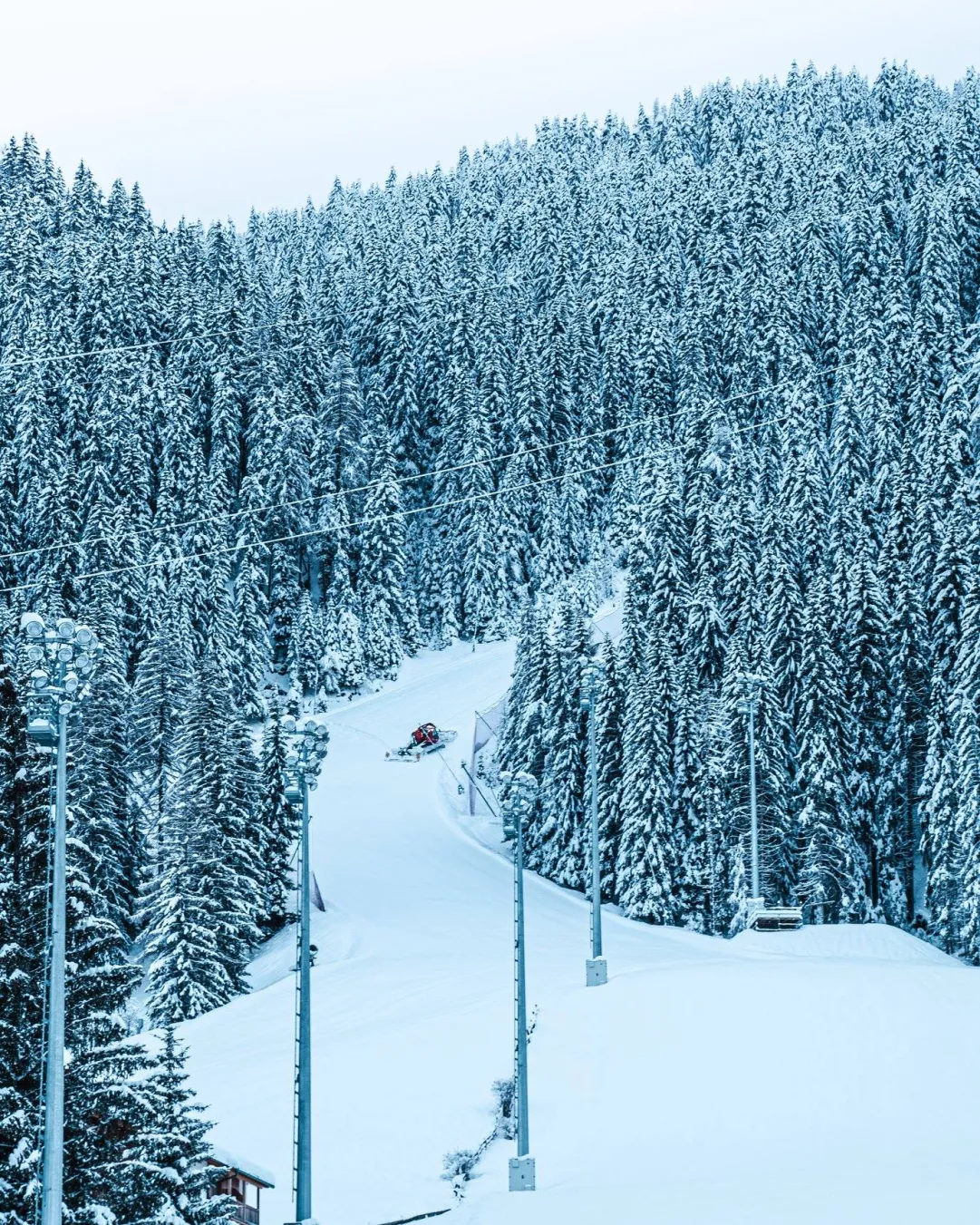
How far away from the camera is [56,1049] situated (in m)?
15.3

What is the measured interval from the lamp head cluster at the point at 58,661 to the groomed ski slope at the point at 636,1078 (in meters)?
10.9

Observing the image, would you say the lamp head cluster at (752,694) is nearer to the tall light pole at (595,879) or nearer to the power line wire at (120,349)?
the tall light pole at (595,879)

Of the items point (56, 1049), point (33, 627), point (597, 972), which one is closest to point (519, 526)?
point (597, 972)

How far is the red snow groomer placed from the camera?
80.9m

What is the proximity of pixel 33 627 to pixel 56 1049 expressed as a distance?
4.93 m

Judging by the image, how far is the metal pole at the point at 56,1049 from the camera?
1472cm

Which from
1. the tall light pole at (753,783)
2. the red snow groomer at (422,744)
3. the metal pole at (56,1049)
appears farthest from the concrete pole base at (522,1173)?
the red snow groomer at (422,744)

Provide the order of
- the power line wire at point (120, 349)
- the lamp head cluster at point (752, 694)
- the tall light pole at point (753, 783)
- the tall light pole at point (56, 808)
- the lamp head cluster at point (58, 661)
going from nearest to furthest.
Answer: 1. the tall light pole at point (56, 808)
2. the lamp head cluster at point (58, 661)
3. the tall light pole at point (753, 783)
4. the lamp head cluster at point (752, 694)
5. the power line wire at point (120, 349)

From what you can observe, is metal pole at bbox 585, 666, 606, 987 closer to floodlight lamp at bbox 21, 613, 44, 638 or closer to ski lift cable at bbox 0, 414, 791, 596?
floodlight lamp at bbox 21, 613, 44, 638

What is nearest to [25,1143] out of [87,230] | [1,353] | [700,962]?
[700,962]

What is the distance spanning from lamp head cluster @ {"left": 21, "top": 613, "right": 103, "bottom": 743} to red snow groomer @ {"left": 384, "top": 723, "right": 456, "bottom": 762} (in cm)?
6282

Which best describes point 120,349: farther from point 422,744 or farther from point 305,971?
point 305,971

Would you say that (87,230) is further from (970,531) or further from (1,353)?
(970,531)

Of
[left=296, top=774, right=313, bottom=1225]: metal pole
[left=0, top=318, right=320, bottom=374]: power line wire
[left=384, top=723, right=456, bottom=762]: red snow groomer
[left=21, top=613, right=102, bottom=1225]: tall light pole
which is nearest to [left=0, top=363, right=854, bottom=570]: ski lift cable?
[left=0, top=318, right=320, bottom=374]: power line wire
